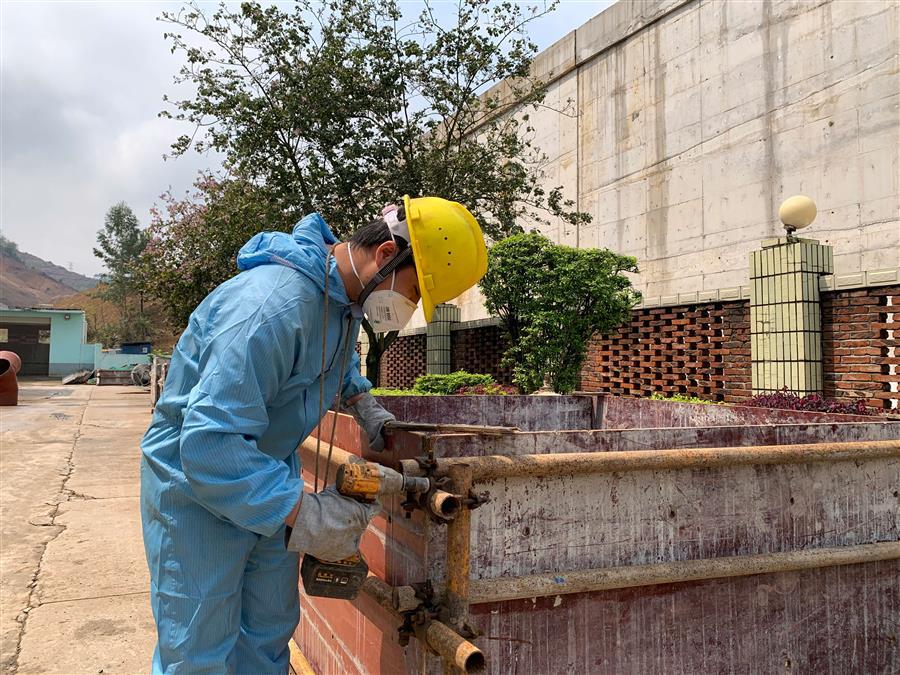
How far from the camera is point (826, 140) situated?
742cm

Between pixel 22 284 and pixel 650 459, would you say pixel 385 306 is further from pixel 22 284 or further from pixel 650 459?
pixel 22 284

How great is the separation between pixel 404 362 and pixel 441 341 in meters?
2.70

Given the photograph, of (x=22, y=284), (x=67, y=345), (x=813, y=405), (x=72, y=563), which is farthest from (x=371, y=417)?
(x=22, y=284)

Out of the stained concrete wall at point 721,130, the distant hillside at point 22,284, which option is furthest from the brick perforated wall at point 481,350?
the distant hillside at point 22,284

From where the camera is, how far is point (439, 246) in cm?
166

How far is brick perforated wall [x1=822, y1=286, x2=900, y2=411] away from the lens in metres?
6.01

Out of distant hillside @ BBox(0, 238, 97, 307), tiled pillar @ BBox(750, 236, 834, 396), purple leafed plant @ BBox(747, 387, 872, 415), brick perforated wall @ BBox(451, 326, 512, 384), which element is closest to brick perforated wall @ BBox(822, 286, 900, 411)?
tiled pillar @ BBox(750, 236, 834, 396)

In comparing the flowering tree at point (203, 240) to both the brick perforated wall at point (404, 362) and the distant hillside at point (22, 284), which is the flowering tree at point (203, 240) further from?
the distant hillside at point (22, 284)

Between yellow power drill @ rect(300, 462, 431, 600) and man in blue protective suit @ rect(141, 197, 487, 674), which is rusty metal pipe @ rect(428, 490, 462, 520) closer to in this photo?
yellow power drill @ rect(300, 462, 431, 600)

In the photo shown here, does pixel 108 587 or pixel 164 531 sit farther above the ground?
pixel 164 531

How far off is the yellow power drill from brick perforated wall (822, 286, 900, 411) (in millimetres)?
6053

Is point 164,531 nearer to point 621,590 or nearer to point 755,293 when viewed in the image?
point 621,590

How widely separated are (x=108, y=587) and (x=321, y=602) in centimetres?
235

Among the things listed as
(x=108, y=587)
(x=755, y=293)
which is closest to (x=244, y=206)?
(x=108, y=587)
